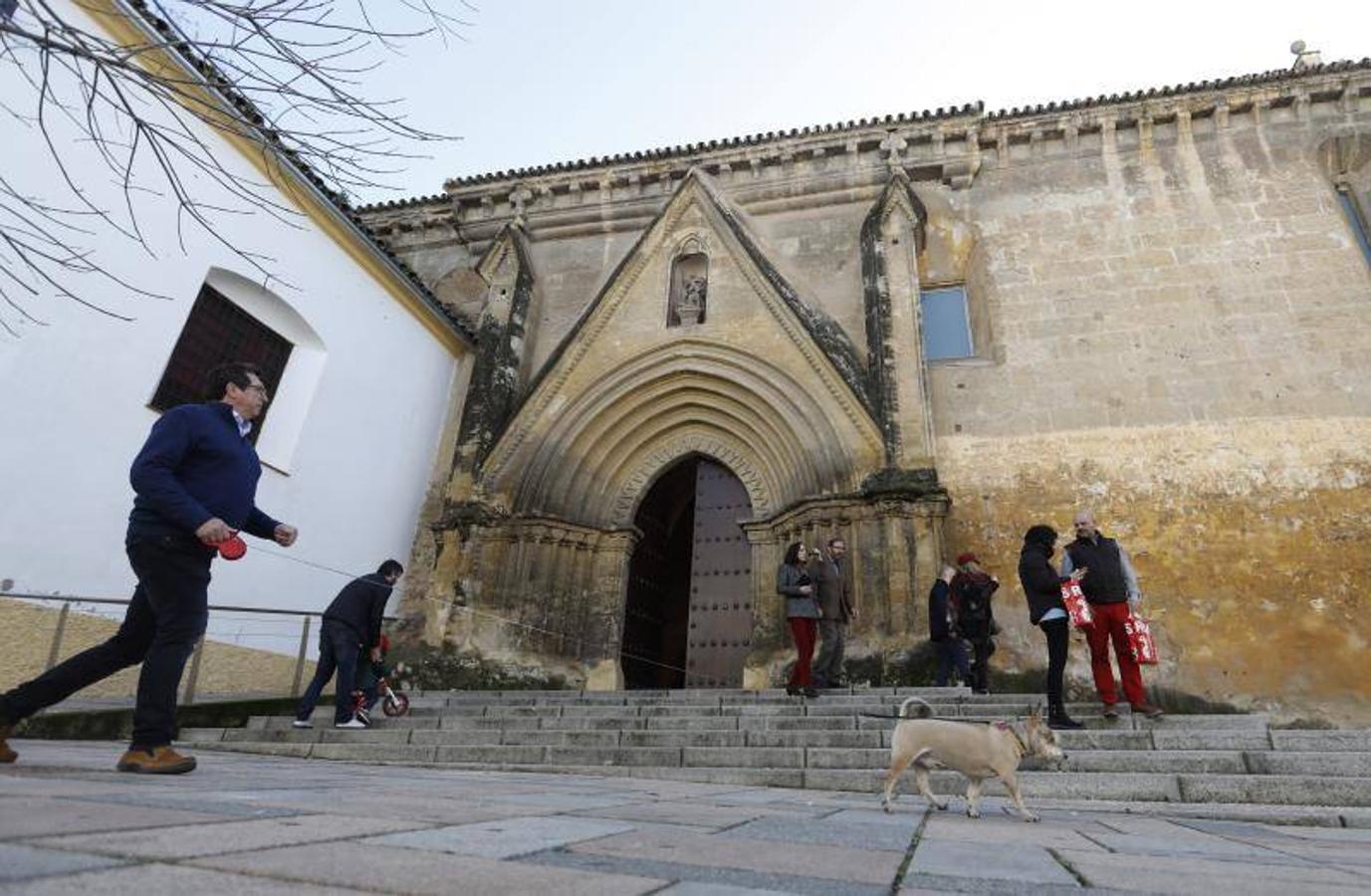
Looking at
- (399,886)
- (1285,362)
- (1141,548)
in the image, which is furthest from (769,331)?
(399,886)

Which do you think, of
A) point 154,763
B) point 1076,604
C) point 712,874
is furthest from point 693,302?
point 712,874

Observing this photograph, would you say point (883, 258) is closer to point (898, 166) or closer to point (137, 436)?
point (898, 166)

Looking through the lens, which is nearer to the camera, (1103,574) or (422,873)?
(422,873)

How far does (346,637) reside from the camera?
6219 mm

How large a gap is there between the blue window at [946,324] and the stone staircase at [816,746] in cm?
563

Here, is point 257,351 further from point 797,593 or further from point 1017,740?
point 1017,740

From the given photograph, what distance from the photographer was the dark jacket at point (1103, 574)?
540 cm

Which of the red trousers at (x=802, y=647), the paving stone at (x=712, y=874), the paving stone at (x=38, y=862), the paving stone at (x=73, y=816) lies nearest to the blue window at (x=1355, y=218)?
the red trousers at (x=802, y=647)

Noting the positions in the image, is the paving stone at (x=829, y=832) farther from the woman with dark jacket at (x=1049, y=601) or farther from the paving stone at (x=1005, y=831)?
the woman with dark jacket at (x=1049, y=601)

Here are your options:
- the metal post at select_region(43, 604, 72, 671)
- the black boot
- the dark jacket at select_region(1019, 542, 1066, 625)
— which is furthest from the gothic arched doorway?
the metal post at select_region(43, 604, 72, 671)

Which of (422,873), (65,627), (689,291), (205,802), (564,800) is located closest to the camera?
(422,873)

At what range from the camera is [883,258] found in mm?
11141

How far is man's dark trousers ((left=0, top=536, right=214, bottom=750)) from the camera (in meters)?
2.91

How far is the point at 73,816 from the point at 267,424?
9058mm
